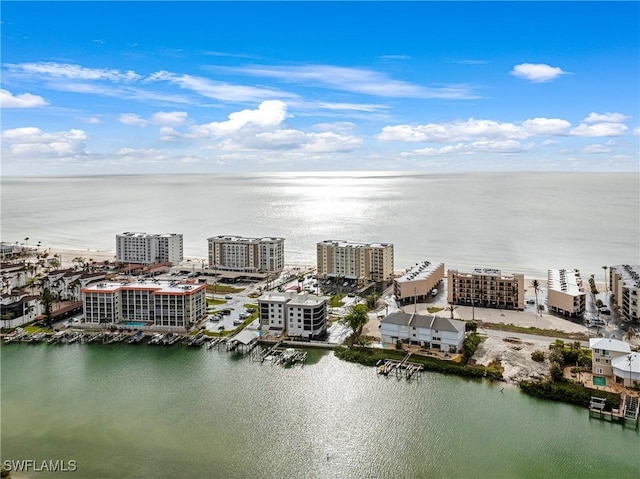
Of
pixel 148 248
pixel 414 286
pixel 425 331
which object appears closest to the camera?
pixel 425 331

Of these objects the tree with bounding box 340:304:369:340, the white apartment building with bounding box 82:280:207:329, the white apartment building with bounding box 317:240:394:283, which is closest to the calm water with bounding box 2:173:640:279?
the white apartment building with bounding box 317:240:394:283

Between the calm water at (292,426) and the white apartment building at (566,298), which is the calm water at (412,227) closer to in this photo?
the white apartment building at (566,298)

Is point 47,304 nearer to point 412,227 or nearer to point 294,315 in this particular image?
point 294,315

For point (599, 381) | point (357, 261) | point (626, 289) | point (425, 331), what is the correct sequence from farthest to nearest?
1. point (357, 261)
2. point (626, 289)
3. point (425, 331)
4. point (599, 381)

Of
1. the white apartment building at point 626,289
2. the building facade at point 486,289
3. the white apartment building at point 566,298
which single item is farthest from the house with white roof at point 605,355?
the building facade at point 486,289

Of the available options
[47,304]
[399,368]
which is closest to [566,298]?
[399,368]

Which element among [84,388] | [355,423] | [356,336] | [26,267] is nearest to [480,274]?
[356,336]

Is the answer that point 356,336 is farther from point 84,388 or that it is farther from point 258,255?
point 258,255
